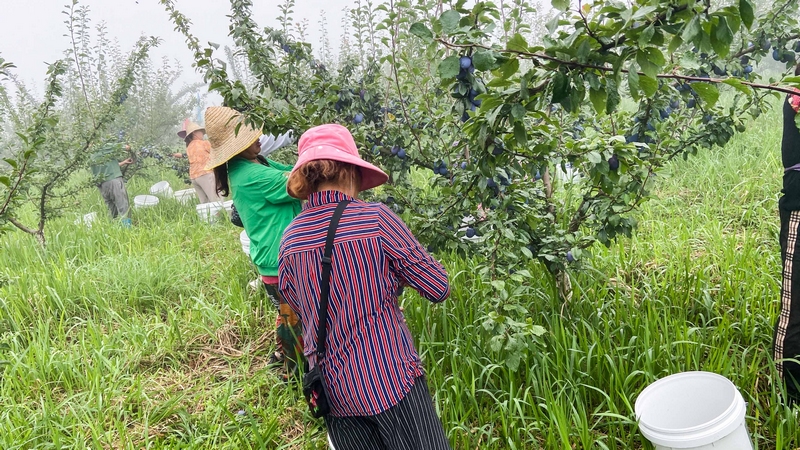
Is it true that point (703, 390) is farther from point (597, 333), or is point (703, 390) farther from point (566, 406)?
point (597, 333)

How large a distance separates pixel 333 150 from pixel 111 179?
463cm

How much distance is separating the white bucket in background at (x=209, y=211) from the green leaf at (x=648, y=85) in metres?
4.17

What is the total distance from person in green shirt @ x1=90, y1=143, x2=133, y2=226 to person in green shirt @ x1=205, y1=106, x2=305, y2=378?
3226 mm

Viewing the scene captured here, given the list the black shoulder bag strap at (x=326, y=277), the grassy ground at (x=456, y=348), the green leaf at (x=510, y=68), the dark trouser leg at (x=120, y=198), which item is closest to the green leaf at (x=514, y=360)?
the grassy ground at (x=456, y=348)

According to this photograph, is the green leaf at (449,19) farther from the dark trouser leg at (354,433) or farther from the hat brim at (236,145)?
the hat brim at (236,145)

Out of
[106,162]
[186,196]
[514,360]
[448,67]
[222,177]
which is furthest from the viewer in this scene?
[186,196]

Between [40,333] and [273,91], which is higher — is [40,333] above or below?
below

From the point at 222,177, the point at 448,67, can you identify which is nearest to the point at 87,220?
the point at 222,177

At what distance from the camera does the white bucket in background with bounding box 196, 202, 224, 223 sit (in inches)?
181

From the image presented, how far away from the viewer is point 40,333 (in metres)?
2.57

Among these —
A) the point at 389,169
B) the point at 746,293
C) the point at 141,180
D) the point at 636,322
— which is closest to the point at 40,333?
the point at 389,169

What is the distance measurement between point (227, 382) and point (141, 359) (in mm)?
556

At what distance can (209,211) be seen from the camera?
461cm

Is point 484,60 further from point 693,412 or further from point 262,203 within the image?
point 262,203
